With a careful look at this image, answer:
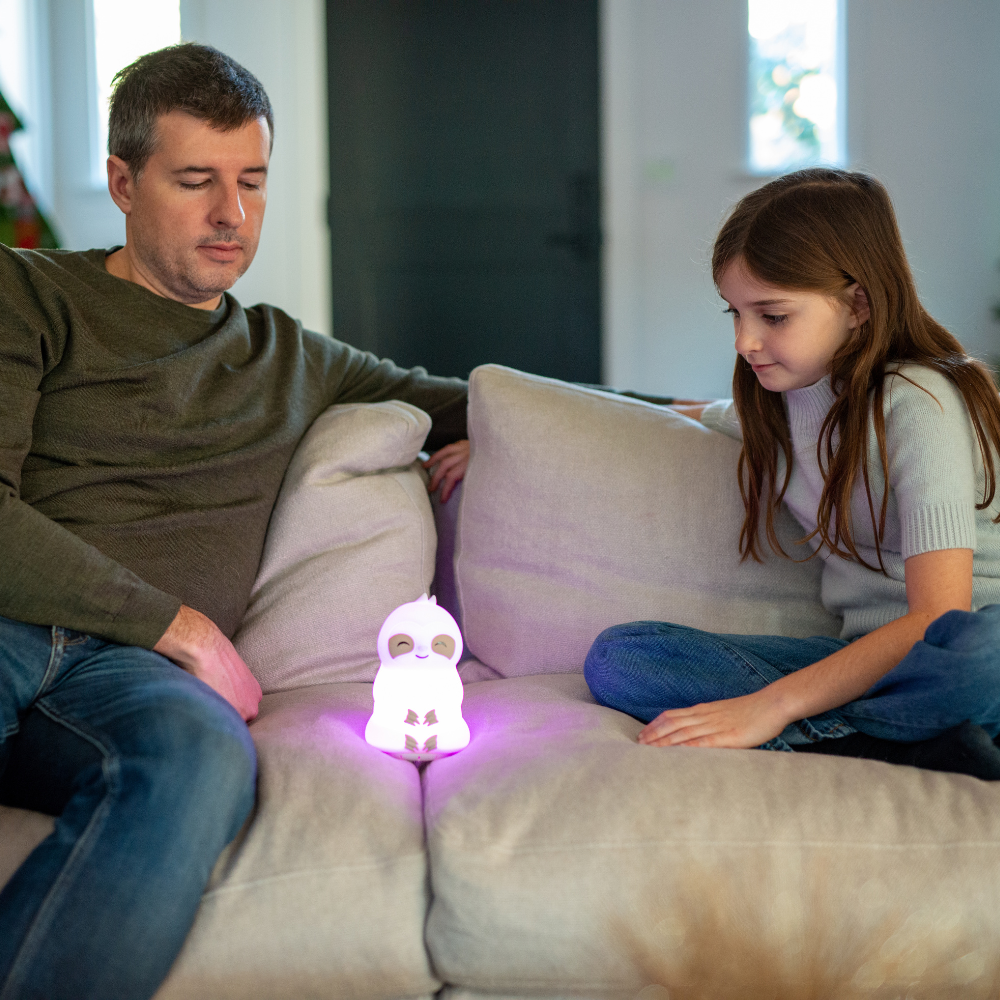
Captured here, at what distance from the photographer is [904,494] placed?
3.94ft

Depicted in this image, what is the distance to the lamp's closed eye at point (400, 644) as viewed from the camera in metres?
1.13

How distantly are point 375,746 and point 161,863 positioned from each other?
0.32 m

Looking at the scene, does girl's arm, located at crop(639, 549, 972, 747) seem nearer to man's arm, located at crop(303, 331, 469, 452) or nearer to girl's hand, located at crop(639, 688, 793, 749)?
girl's hand, located at crop(639, 688, 793, 749)

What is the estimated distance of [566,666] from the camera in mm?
1470

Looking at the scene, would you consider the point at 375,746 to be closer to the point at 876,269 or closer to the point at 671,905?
the point at 671,905

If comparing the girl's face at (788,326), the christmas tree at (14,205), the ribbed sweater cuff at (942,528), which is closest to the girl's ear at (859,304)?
the girl's face at (788,326)

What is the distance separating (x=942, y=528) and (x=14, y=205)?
3.87 m

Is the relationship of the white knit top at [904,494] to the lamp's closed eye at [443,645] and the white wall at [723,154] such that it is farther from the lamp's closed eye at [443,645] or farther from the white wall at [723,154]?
the white wall at [723,154]

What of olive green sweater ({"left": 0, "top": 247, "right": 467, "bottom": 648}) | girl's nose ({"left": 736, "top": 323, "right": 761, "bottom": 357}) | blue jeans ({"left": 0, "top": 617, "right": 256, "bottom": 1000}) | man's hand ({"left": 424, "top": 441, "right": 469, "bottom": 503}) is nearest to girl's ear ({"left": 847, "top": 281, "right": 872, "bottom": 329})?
girl's nose ({"left": 736, "top": 323, "right": 761, "bottom": 357})

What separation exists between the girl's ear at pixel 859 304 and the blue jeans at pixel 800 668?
1.43 feet

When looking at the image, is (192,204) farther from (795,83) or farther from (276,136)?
(795,83)

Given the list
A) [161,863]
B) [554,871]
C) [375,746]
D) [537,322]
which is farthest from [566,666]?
[537,322]

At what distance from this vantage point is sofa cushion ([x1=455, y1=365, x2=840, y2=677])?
1470mm

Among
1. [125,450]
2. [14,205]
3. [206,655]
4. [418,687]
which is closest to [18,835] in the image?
[206,655]
